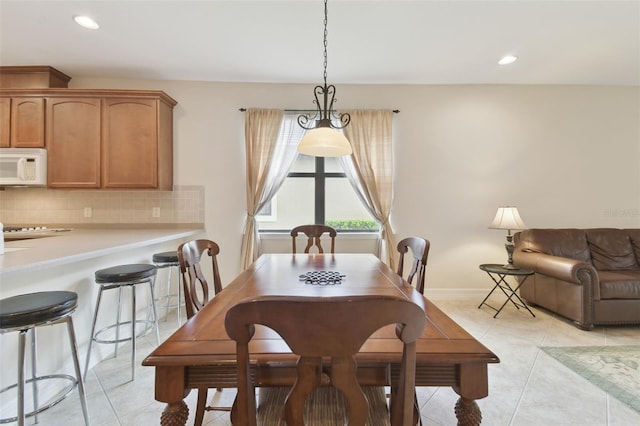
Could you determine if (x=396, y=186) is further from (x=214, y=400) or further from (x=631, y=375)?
(x=214, y=400)

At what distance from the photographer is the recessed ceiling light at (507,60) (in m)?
2.83

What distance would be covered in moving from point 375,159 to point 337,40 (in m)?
1.34

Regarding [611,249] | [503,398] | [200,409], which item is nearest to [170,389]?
[200,409]

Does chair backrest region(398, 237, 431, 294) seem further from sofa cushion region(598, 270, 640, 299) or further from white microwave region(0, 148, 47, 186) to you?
white microwave region(0, 148, 47, 186)

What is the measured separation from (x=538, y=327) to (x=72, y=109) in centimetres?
524

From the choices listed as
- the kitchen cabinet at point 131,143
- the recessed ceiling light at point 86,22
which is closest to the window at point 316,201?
the kitchen cabinet at point 131,143

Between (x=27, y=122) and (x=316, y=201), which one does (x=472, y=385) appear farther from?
(x=27, y=122)

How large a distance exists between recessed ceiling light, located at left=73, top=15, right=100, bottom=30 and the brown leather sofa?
472cm

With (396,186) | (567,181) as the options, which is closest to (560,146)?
(567,181)

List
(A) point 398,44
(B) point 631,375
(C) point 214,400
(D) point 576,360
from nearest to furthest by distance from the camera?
(C) point 214,400, (B) point 631,375, (D) point 576,360, (A) point 398,44

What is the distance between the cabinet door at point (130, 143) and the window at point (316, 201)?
4.39ft

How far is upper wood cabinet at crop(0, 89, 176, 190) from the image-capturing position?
2908 millimetres

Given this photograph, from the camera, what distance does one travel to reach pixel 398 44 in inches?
102

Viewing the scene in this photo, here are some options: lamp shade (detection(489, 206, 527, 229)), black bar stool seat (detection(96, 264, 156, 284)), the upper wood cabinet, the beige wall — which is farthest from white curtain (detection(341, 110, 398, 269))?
black bar stool seat (detection(96, 264, 156, 284))
